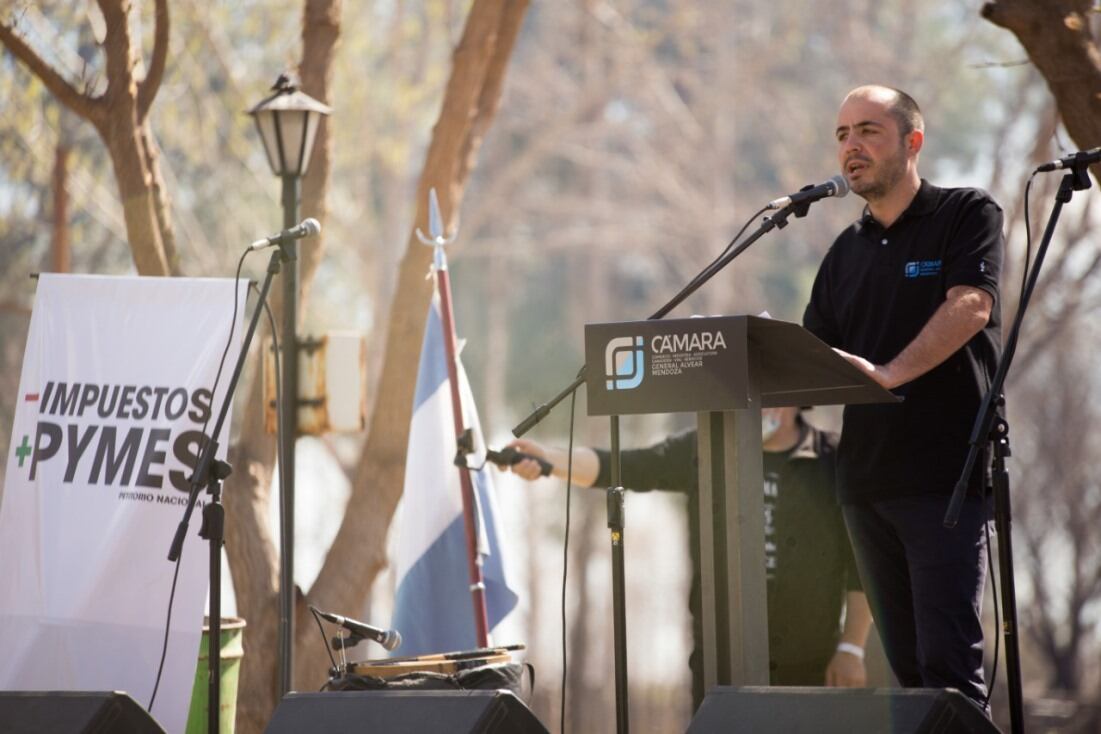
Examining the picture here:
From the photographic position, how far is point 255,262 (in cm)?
1695

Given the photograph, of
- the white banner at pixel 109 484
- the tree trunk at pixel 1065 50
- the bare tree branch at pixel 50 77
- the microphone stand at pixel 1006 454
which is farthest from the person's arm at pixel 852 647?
the bare tree branch at pixel 50 77

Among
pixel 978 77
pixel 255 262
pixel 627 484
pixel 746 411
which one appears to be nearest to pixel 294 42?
pixel 255 262

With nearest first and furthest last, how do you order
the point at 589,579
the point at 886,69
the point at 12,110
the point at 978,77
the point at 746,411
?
the point at 746,411 → the point at 12,110 → the point at 886,69 → the point at 978,77 → the point at 589,579

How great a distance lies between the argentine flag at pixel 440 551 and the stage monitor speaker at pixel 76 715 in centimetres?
235

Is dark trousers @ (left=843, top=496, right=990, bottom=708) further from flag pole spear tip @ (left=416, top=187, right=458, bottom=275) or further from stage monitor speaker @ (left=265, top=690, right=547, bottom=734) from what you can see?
flag pole spear tip @ (left=416, top=187, right=458, bottom=275)

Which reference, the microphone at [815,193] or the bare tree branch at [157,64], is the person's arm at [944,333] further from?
the bare tree branch at [157,64]

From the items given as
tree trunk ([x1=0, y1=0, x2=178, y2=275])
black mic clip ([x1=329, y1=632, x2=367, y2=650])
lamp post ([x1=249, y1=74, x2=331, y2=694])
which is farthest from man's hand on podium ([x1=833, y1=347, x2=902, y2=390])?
tree trunk ([x1=0, y1=0, x2=178, y2=275])

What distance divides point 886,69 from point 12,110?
10659 mm

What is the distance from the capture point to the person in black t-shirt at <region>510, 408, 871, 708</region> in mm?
5750

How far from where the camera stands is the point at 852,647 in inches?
226

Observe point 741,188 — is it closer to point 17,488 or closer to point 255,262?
point 255,262

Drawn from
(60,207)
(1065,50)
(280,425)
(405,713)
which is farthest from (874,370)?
(60,207)

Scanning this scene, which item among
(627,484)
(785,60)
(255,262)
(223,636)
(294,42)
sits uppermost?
(785,60)

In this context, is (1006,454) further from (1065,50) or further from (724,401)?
(1065,50)
